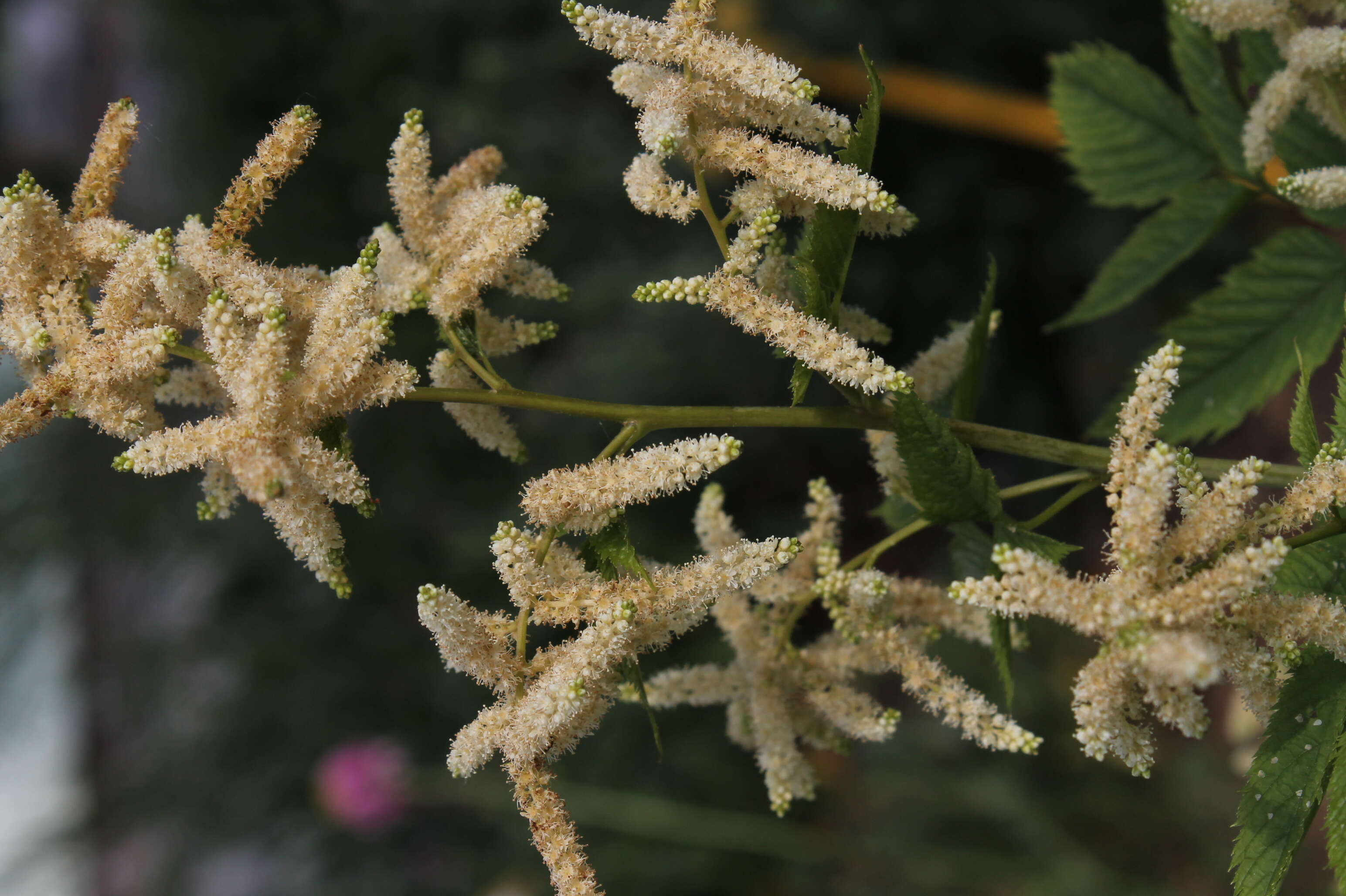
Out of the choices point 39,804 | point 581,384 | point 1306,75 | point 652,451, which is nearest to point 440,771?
point 581,384

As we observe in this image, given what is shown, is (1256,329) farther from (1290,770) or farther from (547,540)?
(547,540)

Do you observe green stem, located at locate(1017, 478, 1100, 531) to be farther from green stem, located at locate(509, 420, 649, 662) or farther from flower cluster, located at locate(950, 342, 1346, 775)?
green stem, located at locate(509, 420, 649, 662)

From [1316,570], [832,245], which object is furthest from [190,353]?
[1316,570]

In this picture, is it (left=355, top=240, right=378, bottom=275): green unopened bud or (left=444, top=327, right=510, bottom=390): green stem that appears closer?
(left=355, top=240, right=378, bottom=275): green unopened bud

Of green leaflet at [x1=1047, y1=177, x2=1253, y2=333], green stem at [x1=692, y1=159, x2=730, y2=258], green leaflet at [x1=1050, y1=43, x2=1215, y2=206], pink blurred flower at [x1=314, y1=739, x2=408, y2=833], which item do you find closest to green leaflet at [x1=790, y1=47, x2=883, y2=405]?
green stem at [x1=692, y1=159, x2=730, y2=258]

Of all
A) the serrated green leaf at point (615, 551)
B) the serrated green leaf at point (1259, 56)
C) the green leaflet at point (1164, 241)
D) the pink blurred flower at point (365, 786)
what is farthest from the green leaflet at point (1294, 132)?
the pink blurred flower at point (365, 786)

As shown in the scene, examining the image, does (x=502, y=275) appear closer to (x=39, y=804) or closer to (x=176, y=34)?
(x=176, y=34)
